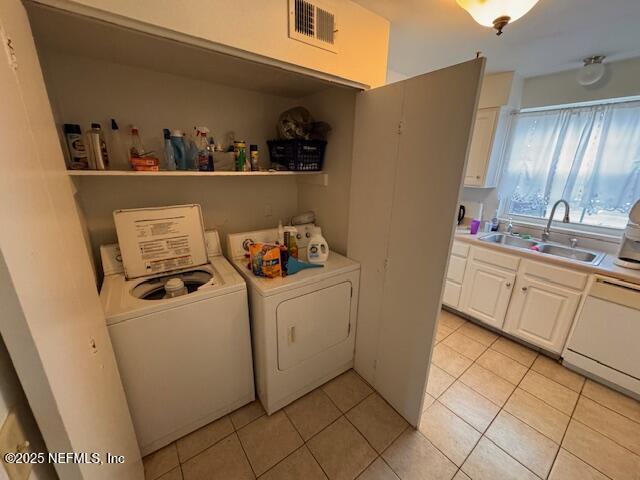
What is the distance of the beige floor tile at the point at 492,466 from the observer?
1384mm

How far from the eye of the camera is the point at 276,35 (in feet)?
3.74

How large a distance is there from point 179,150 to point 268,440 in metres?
1.84

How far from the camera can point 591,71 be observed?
211 cm

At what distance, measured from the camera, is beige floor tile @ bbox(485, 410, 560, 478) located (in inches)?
57.1

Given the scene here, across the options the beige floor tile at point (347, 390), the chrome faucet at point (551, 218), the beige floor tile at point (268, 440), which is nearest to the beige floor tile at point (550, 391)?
the beige floor tile at point (347, 390)

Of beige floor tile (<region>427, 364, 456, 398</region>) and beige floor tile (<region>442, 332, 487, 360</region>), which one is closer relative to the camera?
beige floor tile (<region>427, 364, 456, 398</region>)

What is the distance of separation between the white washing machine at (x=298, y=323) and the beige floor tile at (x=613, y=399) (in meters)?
1.80

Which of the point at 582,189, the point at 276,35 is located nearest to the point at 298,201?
the point at 276,35

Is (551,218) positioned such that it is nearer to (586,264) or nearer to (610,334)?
(586,264)

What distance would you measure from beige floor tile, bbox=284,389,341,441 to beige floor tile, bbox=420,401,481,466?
59 centimetres

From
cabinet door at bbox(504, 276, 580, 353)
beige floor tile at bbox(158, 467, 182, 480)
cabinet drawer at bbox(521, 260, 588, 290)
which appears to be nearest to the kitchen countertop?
cabinet drawer at bbox(521, 260, 588, 290)

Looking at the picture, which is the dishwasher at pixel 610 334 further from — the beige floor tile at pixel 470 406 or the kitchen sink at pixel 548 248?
the beige floor tile at pixel 470 406

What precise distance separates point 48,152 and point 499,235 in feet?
11.4

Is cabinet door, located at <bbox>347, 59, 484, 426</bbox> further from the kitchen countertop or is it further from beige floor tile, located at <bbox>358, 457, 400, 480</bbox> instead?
the kitchen countertop
